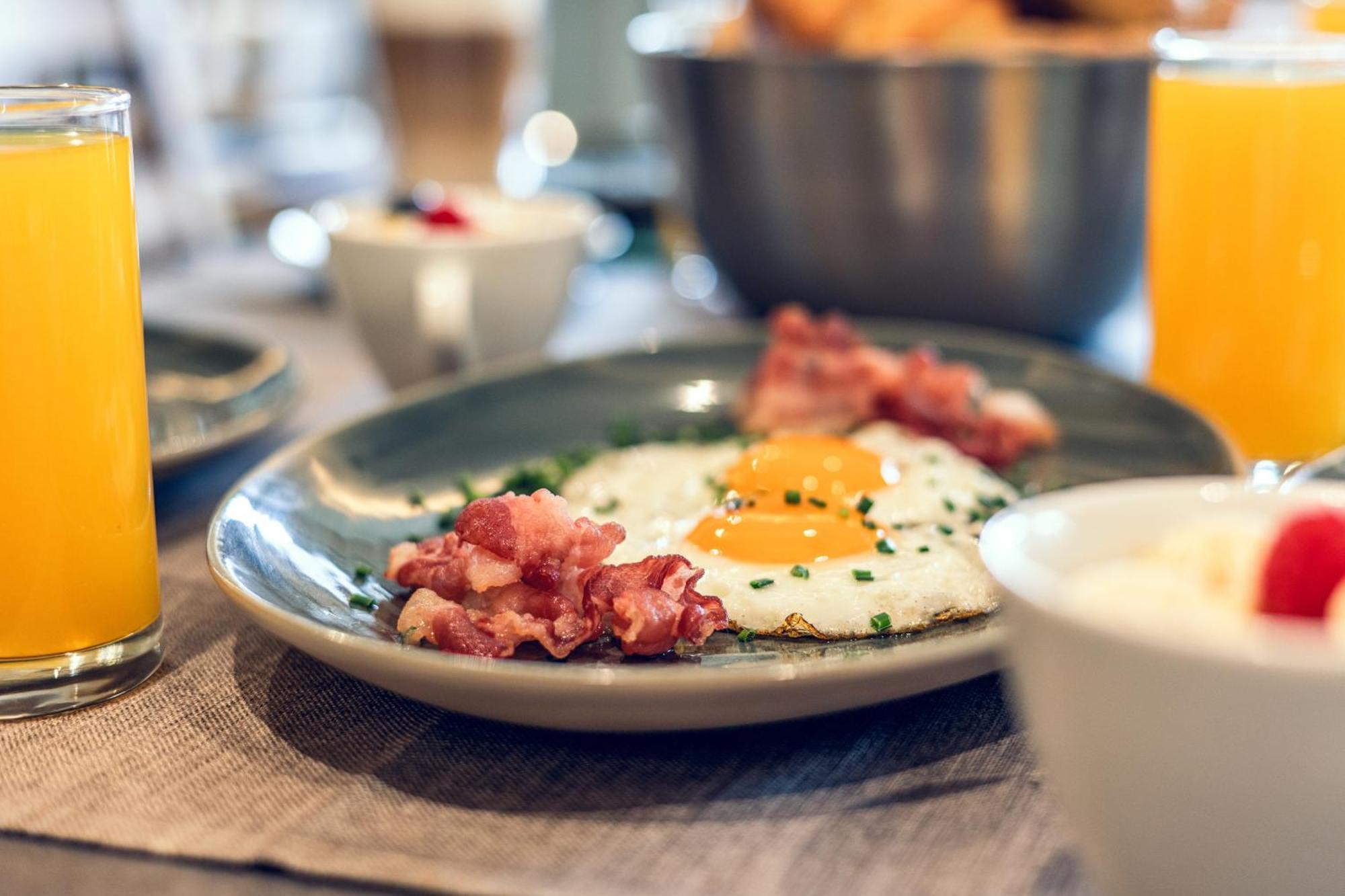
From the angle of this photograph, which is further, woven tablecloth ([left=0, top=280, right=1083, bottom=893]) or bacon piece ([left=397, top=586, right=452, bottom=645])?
bacon piece ([left=397, top=586, right=452, bottom=645])

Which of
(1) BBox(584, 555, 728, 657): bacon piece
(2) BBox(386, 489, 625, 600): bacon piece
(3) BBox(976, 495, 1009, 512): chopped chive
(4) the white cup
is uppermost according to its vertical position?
(4) the white cup

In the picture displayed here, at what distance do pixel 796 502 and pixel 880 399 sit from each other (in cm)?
42

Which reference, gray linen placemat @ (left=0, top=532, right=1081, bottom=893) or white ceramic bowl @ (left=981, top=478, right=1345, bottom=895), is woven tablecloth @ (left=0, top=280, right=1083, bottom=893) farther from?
white ceramic bowl @ (left=981, top=478, right=1345, bottom=895)

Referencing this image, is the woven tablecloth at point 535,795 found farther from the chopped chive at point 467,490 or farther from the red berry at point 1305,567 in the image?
the chopped chive at point 467,490

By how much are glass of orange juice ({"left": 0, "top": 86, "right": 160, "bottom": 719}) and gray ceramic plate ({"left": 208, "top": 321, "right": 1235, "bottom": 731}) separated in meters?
0.11

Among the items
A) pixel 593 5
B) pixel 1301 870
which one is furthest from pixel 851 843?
pixel 593 5

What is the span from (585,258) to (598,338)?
325 millimetres

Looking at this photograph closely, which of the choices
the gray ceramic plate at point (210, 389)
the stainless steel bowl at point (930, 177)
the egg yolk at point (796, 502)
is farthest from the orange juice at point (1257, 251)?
the gray ceramic plate at point (210, 389)

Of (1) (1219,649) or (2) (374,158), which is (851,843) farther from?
(2) (374,158)

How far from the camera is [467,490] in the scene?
1635 mm

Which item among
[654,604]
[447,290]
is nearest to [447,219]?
[447,290]

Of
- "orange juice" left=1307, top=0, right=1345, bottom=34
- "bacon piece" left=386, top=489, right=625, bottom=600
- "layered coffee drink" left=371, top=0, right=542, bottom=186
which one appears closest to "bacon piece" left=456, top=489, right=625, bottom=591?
"bacon piece" left=386, top=489, right=625, bottom=600

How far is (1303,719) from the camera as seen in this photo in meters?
0.70

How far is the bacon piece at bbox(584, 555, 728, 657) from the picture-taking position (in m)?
1.14
